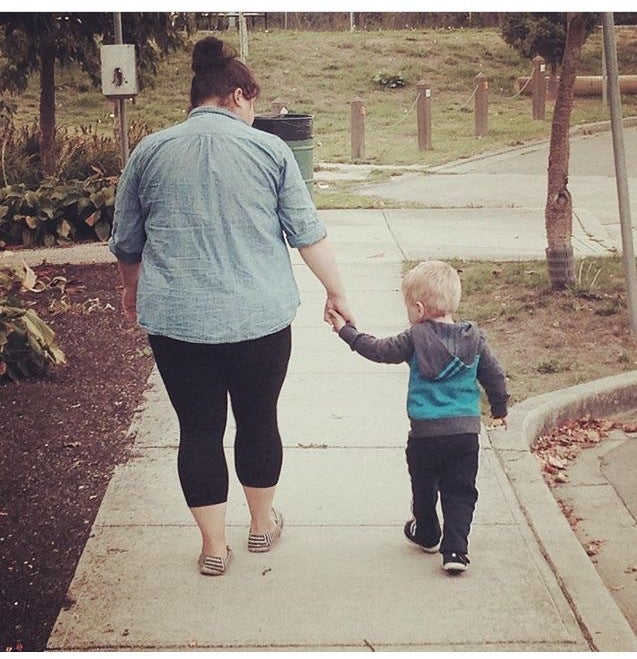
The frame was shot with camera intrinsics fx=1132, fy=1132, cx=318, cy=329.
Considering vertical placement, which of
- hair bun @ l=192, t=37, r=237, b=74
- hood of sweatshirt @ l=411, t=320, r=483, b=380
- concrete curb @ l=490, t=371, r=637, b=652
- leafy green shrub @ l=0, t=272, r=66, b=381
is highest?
hair bun @ l=192, t=37, r=237, b=74

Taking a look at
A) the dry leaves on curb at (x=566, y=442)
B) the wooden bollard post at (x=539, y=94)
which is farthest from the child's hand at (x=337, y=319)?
the wooden bollard post at (x=539, y=94)

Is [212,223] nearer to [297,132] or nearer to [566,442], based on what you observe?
[566,442]

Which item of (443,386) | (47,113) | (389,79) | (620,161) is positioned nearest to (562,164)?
(620,161)

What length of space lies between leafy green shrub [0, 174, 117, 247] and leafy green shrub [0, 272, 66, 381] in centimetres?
399

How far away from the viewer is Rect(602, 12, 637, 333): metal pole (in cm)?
576

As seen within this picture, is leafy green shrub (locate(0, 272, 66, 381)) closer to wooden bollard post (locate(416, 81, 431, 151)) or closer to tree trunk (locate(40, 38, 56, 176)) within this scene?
tree trunk (locate(40, 38, 56, 176))

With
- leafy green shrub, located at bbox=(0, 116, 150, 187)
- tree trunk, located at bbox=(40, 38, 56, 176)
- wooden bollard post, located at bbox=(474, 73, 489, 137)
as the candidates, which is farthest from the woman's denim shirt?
wooden bollard post, located at bbox=(474, 73, 489, 137)

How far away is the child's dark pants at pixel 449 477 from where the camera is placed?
11.6 ft

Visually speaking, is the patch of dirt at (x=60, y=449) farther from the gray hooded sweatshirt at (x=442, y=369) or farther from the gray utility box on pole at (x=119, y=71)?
the gray utility box on pole at (x=119, y=71)

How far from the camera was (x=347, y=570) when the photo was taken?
11.9ft

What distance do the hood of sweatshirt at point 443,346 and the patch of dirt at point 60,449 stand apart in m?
1.33

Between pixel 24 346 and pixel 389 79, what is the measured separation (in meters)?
18.9

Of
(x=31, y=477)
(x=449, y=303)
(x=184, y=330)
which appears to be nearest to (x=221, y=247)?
(x=184, y=330)

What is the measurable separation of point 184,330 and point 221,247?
0.27 m
